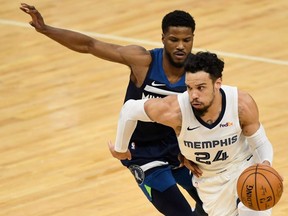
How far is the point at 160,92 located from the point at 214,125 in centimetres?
82

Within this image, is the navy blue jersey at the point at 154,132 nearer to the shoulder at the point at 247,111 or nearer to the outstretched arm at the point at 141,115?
the outstretched arm at the point at 141,115

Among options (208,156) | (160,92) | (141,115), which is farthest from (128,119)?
(208,156)

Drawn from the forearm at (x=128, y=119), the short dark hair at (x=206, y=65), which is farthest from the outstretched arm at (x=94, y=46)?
the short dark hair at (x=206, y=65)

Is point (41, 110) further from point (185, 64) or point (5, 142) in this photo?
point (185, 64)

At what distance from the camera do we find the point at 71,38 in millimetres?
8531

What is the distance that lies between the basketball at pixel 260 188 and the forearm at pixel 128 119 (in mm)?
895

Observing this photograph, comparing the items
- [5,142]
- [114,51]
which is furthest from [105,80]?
[114,51]

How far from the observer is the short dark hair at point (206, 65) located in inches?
287

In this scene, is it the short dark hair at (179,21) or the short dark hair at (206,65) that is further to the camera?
the short dark hair at (179,21)

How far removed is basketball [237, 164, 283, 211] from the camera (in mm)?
7141

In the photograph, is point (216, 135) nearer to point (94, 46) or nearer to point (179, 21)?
point (179, 21)

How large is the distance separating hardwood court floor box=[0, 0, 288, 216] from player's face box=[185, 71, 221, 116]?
100 inches

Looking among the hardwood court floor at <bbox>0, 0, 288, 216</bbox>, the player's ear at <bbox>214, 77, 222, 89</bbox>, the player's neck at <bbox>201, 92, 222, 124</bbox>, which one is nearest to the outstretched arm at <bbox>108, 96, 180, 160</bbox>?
the player's neck at <bbox>201, 92, 222, 124</bbox>

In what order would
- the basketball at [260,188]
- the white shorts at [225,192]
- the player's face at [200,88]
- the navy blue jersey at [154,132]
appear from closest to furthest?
1. the basketball at [260,188]
2. the player's face at [200,88]
3. the white shorts at [225,192]
4. the navy blue jersey at [154,132]
